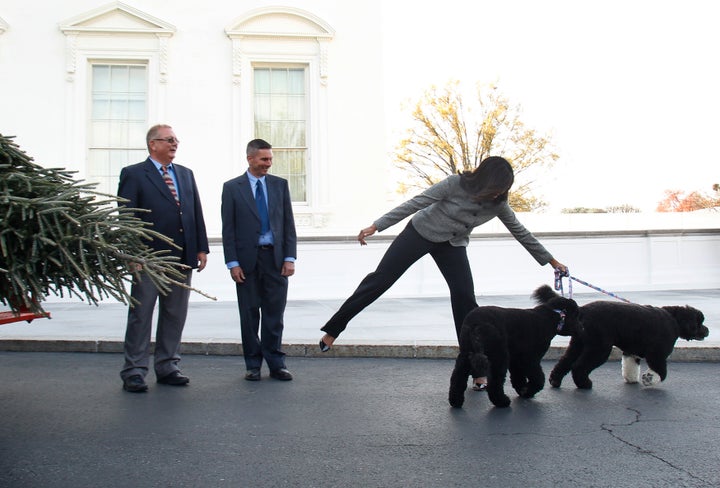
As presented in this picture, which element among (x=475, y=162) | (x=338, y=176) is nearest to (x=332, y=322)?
(x=338, y=176)

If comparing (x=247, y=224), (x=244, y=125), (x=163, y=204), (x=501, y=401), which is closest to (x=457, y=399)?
(x=501, y=401)

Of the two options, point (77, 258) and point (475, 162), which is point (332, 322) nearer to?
point (77, 258)

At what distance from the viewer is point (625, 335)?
5.75 m

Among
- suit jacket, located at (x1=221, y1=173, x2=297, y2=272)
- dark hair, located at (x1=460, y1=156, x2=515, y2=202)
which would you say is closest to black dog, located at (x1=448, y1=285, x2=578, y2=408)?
dark hair, located at (x1=460, y1=156, x2=515, y2=202)

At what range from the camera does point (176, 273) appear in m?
3.96

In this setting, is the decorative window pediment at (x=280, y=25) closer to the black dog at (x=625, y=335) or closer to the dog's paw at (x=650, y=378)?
the black dog at (x=625, y=335)

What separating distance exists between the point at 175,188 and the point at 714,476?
4.24m

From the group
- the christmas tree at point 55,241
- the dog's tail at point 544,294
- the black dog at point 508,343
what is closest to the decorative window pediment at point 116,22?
the dog's tail at point 544,294

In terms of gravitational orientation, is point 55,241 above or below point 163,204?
below

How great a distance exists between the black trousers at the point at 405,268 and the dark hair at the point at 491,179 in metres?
0.52

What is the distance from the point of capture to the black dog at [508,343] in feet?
16.7

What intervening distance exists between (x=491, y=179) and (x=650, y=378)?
6.37 feet

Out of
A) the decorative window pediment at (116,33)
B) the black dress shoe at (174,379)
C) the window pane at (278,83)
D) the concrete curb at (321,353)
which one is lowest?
the black dress shoe at (174,379)

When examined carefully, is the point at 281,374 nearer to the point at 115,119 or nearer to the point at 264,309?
the point at 264,309
